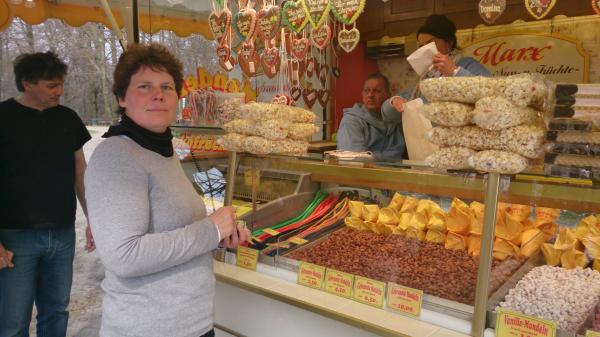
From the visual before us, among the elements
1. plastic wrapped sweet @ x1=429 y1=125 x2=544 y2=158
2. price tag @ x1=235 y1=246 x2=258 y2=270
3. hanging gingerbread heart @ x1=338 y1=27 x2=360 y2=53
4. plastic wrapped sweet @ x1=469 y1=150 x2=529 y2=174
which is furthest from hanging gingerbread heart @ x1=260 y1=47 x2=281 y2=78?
plastic wrapped sweet @ x1=469 y1=150 x2=529 y2=174

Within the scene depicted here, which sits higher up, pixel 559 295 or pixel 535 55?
pixel 535 55

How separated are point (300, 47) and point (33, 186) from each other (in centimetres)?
180

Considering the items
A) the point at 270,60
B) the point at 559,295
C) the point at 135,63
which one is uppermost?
the point at 270,60

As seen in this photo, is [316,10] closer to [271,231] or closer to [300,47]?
[300,47]

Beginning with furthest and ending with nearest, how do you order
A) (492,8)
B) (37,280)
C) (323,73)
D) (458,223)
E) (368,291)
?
1. (323,73)
2. (37,280)
3. (492,8)
4. (458,223)
5. (368,291)

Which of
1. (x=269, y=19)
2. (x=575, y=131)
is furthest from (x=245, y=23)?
(x=575, y=131)

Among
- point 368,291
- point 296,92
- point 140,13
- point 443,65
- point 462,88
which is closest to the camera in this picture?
point 462,88

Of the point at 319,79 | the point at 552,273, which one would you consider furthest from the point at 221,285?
the point at 319,79

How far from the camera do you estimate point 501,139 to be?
1.23 metres

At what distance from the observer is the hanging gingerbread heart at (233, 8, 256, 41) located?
2.51 metres

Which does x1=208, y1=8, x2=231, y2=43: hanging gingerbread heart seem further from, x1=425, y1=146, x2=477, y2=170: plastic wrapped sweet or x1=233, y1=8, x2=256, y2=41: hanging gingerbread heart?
x1=425, y1=146, x2=477, y2=170: plastic wrapped sweet

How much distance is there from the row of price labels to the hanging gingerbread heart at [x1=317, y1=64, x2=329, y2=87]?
248 centimetres

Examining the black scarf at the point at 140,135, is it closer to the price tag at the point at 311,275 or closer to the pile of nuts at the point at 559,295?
the price tag at the point at 311,275

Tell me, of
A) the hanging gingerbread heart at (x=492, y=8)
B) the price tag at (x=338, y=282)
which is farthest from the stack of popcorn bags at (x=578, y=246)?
the hanging gingerbread heart at (x=492, y=8)
